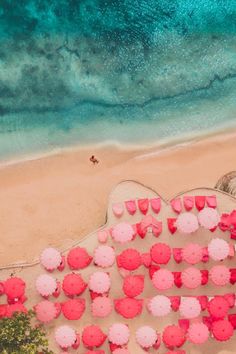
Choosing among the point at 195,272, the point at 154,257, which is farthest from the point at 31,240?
the point at 195,272

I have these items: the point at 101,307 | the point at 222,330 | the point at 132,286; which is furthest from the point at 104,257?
the point at 222,330

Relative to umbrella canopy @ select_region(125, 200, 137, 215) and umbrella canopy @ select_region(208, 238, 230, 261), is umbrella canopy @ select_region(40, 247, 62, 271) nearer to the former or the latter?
umbrella canopy @ select_region(125, 200, 137, 215)

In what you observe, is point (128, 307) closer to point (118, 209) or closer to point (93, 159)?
point (118, 209)

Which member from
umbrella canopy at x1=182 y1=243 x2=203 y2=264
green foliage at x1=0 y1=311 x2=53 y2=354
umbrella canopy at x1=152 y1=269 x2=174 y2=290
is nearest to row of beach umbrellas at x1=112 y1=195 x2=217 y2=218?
umbrella canopy at x1=182 y1=243 x2=203 y2=264

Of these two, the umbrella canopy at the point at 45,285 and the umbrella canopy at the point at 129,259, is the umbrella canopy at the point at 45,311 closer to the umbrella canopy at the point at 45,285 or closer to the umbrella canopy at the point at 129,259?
the umbrella canopy at the point at 45,285

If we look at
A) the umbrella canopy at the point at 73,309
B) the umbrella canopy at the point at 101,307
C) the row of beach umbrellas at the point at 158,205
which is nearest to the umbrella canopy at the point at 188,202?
the row of beach umbrellas at the point at 158,205

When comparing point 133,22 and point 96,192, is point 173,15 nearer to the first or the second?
point 133,22

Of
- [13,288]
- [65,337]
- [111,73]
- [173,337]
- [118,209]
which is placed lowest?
[173,337]
